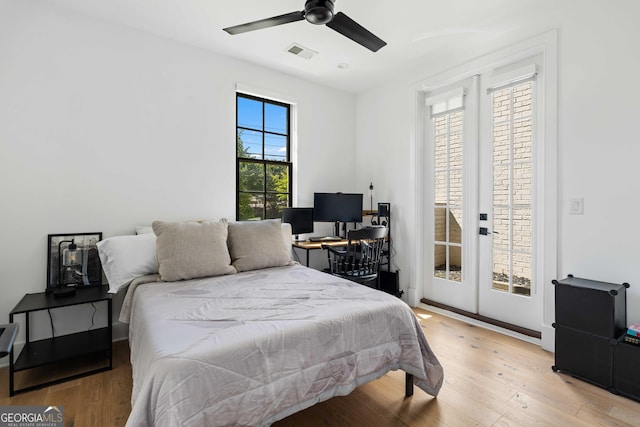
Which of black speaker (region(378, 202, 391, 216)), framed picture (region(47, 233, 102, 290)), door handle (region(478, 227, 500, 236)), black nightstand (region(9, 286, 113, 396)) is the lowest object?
black nightstand (region(9, 286, 113, 396))

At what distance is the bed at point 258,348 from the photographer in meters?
1.19

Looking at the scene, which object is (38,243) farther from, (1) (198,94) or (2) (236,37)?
(2) (236,37)

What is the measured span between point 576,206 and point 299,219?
261 centimetres

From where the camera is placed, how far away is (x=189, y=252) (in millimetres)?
2367

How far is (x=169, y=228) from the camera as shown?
2.43 m

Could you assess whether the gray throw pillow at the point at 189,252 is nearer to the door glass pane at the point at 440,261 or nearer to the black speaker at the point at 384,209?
the black speaker at the point at 384,209

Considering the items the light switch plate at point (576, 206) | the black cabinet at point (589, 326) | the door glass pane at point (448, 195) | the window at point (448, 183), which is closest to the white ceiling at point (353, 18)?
the window at point (448, 183)

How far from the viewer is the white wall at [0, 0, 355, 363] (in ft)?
7.82

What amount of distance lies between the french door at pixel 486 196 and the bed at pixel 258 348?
1.63 m

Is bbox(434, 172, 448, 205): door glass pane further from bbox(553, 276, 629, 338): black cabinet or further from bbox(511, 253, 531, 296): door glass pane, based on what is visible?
bbox(553, 276, 629, 338): black cabinet

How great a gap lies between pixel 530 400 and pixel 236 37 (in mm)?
3712

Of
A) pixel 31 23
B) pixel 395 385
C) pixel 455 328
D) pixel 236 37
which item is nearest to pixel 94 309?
pixel 31 23

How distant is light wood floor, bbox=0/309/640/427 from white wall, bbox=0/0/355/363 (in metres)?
0.86

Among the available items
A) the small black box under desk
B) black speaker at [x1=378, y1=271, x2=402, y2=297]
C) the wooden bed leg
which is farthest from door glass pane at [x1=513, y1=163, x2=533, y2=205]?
the wooden bed leg
